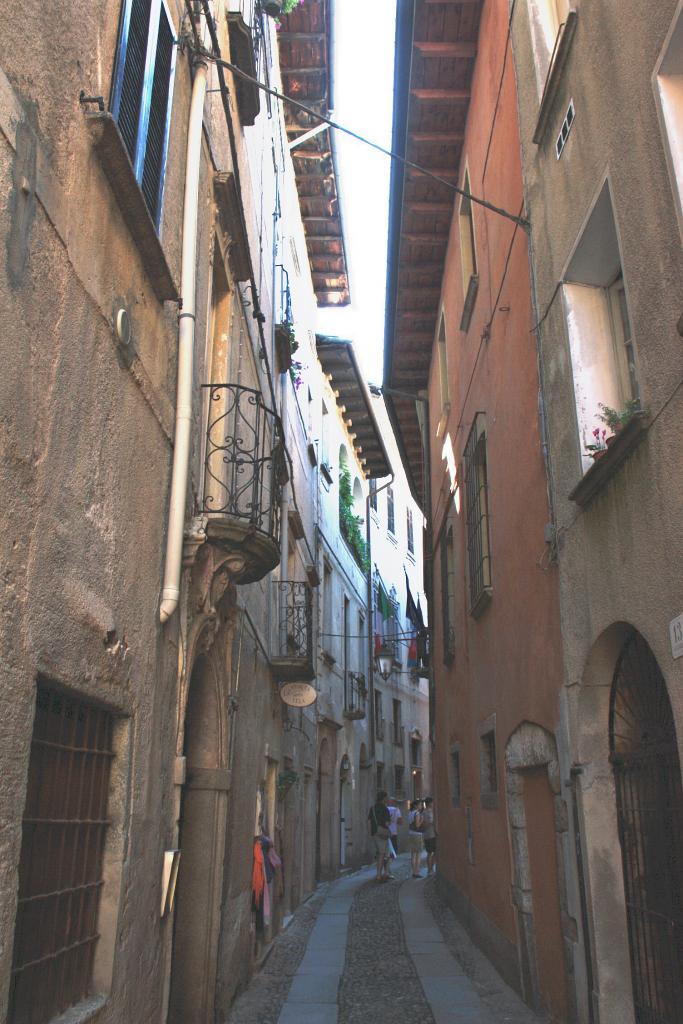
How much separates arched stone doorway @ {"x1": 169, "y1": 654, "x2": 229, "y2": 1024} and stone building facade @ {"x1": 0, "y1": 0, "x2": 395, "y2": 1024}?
2cm

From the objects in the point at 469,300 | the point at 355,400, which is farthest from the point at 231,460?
the point at 355,400

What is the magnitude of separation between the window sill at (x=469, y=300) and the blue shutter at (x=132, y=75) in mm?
5573

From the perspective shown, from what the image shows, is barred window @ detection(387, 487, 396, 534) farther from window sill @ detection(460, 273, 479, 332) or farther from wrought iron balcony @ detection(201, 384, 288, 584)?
wrought iron balcony @ detection(201, 384, 288, 584)

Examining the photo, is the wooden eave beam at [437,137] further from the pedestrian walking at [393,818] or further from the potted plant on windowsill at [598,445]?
the pedestrian walking at [393,818]

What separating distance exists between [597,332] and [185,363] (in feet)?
8.94

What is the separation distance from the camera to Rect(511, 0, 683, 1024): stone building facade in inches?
169

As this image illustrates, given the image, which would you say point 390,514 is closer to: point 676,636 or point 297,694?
point 297,694

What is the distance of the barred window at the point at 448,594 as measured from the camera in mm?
12547

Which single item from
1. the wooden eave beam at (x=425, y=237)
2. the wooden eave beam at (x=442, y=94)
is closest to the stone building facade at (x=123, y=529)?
the wooden eave beam at (x=442, y=94)

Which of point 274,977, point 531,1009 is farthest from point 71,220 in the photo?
point 274,977

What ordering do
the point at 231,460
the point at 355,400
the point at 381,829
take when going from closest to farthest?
the point at 231,460
the point at 381,829
the point at 355,400

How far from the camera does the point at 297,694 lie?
11258 mm

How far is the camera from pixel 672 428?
4195mm

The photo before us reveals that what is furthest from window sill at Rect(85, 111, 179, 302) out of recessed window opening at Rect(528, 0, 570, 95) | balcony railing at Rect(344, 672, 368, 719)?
balcony railing at Rect(344, 672, 368, 719)
